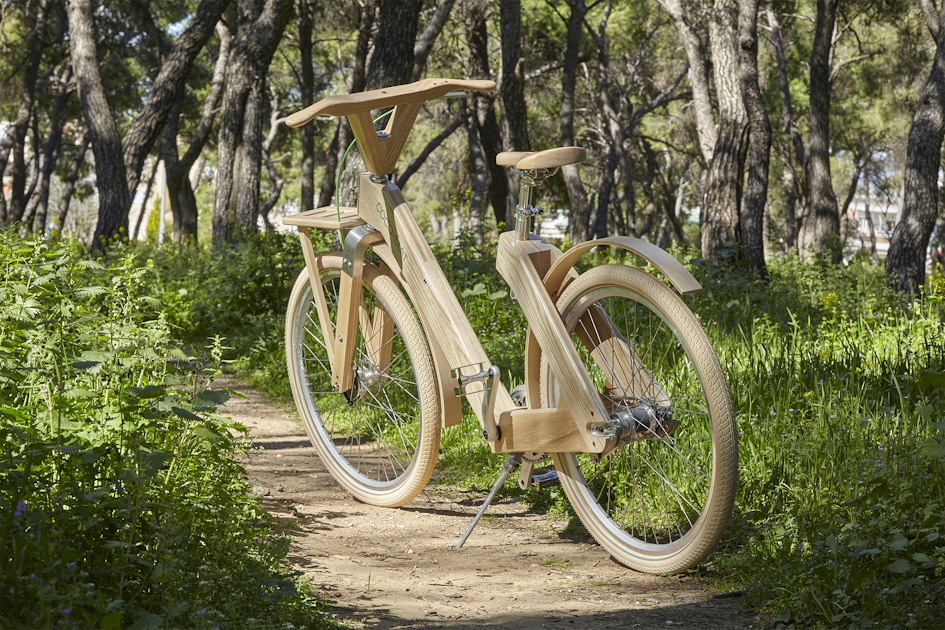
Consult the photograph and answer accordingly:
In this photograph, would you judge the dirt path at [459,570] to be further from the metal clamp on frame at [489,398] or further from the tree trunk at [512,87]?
the tree trunk at [512,87]

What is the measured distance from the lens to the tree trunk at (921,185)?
968cm

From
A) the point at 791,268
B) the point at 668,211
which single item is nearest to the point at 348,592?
the point at 791,268

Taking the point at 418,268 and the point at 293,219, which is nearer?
the point at 418,268

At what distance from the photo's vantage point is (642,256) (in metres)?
3.39

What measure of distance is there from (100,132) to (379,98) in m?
8.51

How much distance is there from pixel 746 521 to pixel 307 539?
5.59 ft

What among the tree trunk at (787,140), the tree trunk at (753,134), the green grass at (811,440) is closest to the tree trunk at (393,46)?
the green grass at (811,440)

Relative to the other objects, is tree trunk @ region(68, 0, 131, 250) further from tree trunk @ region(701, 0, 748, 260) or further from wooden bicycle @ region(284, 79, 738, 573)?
wooden bicycle @ region(284, 79, 738, 573)

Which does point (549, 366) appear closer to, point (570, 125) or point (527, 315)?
point (527, 315)

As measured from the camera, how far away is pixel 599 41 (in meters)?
23.9

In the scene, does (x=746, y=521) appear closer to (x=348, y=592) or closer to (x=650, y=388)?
(x=650, y=388)

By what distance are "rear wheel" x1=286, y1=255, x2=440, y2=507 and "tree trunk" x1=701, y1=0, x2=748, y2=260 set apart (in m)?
4.26

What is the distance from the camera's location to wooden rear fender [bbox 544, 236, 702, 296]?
3201mm

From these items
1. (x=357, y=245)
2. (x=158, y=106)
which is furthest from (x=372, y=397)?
(x=158, y=106)
